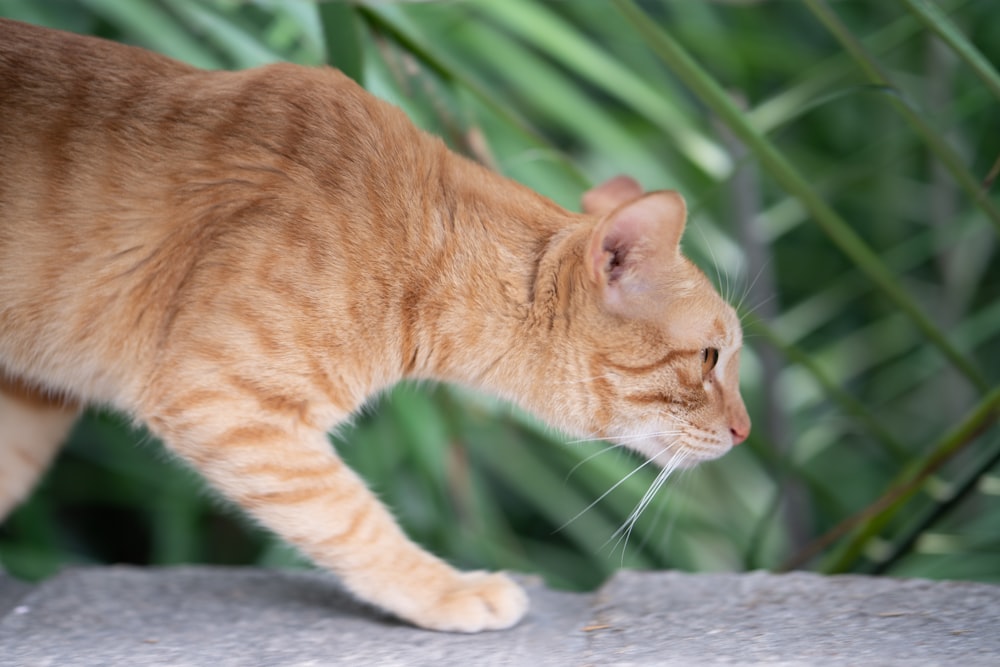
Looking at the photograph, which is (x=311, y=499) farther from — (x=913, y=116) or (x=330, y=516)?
(x=913, y=116)

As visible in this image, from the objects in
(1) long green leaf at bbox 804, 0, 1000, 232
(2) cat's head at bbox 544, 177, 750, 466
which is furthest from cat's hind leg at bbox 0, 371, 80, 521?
(1) long green leaf at bbox 804, 0, 1000, 232

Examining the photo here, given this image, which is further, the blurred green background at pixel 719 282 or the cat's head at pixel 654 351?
the blurred green background at pixel 719 282

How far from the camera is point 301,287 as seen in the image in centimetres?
133

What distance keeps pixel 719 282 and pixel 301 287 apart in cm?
65

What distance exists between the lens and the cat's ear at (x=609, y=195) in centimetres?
162

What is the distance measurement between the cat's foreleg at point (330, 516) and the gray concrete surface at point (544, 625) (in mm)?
41

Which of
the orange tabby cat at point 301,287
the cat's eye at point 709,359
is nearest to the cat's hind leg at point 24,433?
the orange tabby cat at point 301,287

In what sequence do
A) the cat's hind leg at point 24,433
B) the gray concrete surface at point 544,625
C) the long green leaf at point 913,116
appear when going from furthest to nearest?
the cat's hind leg at point 24,433, the long green leaf at point 913,116, the gray concrete surface at point 544,625

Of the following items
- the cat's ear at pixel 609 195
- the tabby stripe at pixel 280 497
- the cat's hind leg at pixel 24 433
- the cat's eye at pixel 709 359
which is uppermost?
the cat's ear at pixel 609 195

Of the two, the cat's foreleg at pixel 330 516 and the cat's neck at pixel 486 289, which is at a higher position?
the cat's neck at pixel 486 289

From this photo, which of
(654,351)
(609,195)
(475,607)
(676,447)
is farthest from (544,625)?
(609,195)

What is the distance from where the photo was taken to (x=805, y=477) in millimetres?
1893

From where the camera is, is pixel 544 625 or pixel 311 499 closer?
pixel 311 499

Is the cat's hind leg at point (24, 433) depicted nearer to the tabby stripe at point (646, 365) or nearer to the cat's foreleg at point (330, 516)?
the cat's foreleg at point (330, 516)
